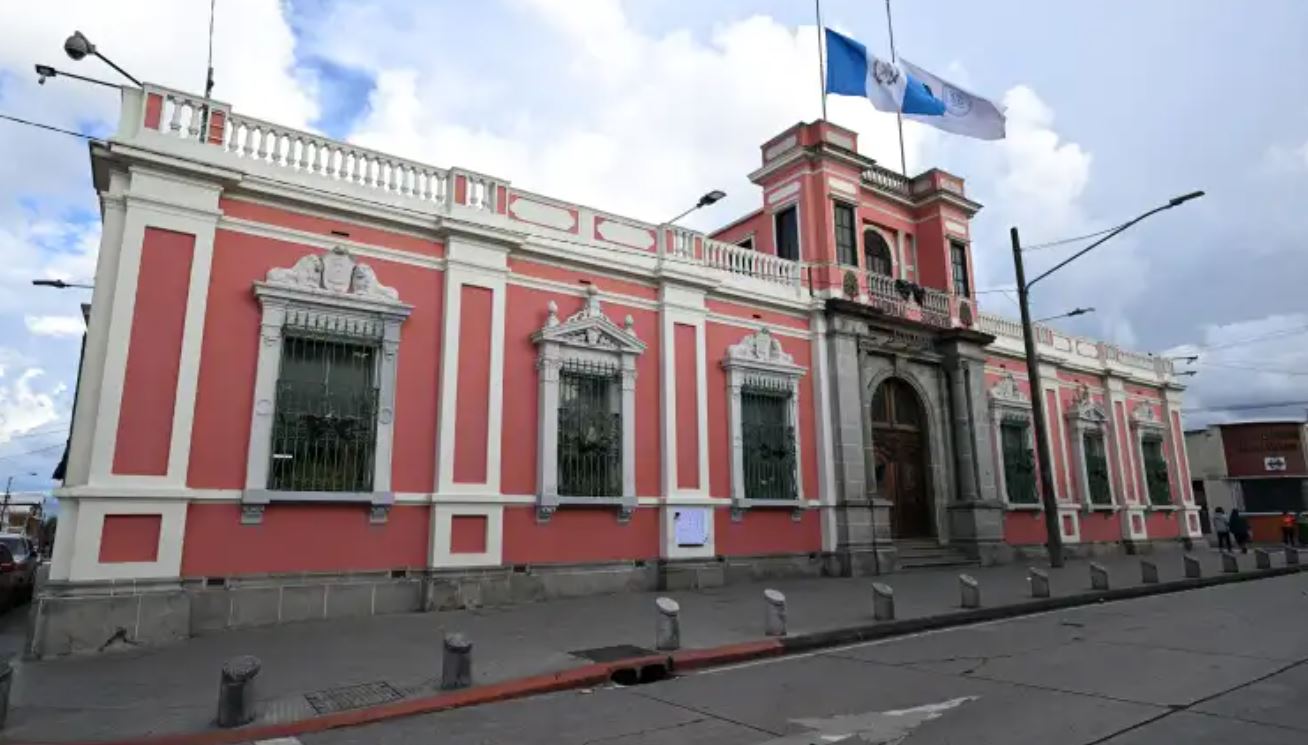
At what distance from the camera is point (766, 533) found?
614 inches

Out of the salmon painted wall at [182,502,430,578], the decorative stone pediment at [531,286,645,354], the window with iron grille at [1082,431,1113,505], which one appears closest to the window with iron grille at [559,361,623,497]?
the decorative stone pediment at [531,286,645,354]

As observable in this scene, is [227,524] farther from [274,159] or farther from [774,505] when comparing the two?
[774,505]

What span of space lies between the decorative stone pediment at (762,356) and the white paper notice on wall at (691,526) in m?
3.18

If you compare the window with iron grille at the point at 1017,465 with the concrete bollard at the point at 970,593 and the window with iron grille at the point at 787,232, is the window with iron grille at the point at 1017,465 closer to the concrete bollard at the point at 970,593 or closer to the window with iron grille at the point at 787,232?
the window with iron grille at the point at 787,232

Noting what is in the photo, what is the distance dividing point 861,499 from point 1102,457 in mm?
12850

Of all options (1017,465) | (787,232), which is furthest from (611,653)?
(1017,465)

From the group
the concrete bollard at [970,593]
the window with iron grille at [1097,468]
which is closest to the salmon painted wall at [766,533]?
the concrete bollard at [970,593]

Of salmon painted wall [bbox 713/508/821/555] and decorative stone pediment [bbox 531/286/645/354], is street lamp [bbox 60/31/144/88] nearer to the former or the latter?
decorative stone pediment [bbox 531/286/645/354]

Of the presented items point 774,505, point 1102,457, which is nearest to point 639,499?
point 774,505

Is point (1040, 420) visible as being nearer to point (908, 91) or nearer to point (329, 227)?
point (908, 91)

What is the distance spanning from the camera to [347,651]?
845 cm

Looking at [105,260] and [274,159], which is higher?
[274,159]

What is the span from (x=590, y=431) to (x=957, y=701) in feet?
27.7

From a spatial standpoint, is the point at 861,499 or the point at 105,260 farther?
the point at 861,499
